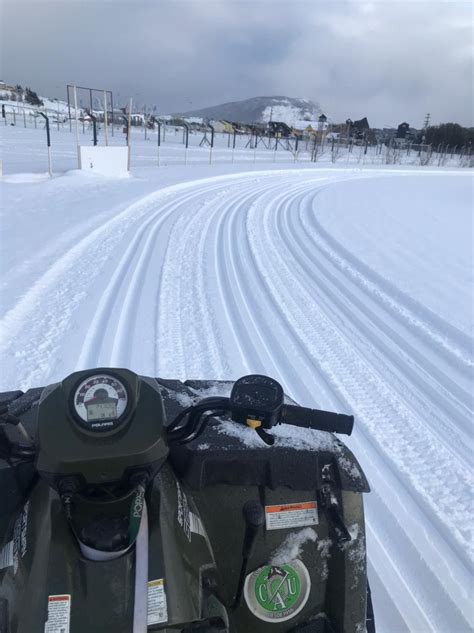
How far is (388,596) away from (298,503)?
4.42 feet

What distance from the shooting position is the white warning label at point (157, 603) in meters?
1.17

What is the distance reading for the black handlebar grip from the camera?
1.49m

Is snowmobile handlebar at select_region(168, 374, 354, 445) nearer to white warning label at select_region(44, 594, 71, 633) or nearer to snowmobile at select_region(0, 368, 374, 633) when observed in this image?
snowmobile at select_region(0, 368, 374, 633)

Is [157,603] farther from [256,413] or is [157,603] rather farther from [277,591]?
[277,591]

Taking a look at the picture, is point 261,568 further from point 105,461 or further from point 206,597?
point 105,461

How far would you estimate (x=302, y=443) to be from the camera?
5.80 feet

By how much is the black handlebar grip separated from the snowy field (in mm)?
1607

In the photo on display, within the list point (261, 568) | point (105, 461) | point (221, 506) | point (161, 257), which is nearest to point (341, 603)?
point (261, 568)

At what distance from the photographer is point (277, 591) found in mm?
1680

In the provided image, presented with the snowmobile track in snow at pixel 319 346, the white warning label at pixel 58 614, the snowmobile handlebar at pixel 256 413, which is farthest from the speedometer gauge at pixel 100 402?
the snowmobile track in snow at pixel 319 346

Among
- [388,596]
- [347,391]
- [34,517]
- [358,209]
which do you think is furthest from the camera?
[358,209]

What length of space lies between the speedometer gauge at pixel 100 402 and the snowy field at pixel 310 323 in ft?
6.86

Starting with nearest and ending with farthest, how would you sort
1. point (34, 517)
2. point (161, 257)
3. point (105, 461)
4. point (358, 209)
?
point (105, 461) → point (34, 517) → point (161, 257) → point (358, 209)

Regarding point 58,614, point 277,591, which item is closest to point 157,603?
point 58,614
